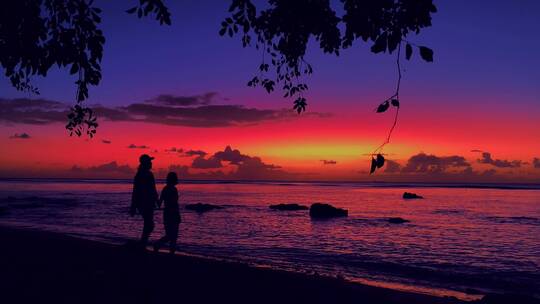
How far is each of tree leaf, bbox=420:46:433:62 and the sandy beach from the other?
6.32 metres

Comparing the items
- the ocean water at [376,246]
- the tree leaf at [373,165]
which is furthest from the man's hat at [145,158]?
the tree leaf at [373,165]

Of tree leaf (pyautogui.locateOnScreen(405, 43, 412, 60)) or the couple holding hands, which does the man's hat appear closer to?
the couple holding hands

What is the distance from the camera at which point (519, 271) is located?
17.6 metres

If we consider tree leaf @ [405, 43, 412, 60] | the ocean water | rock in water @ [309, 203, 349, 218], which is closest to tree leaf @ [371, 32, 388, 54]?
tree leaf @ [405, 43, 412, 60]

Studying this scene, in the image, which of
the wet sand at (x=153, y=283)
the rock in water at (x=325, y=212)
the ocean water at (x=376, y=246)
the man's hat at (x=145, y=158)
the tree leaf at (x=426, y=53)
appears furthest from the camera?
the rock in water at (x=325, y=212)

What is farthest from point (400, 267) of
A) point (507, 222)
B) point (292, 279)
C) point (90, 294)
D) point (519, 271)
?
point (507, 222)

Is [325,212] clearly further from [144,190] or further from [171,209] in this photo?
[144,190]

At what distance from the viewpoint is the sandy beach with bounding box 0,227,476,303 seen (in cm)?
867

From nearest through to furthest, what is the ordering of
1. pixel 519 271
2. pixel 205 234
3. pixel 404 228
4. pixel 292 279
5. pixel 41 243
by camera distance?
pixel 292 279, pixel 41 243, pixel 519 271, pixel 205 234, pixel 404 228

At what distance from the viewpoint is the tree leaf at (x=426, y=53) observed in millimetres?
4086

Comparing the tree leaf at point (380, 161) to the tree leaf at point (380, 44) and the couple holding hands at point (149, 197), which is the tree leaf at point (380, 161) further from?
the couple holding hands at point (149, 197)

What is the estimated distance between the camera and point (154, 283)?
9875mm

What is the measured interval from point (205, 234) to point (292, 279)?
16649 mm

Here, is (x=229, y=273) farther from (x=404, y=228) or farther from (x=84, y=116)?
(x=404, y=228)
